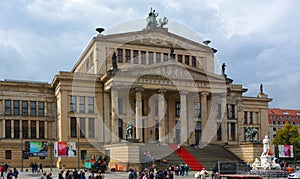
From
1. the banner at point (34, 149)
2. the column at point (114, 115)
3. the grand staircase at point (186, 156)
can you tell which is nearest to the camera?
the grand staircase at point (186, 156)

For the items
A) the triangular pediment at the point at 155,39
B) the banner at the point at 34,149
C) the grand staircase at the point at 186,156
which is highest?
the triangular pediment at the point at 155,39

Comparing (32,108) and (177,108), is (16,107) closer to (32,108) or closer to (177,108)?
(32,108)

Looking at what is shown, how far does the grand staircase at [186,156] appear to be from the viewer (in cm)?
5794

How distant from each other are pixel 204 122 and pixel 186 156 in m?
10.5

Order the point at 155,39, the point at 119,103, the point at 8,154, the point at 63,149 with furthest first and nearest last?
the point at 155,39
the point at 119,103
the point at 8,154
the point at 63,149

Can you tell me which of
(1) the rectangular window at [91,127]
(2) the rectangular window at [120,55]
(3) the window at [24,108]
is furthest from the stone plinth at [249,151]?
(3) the window at [24,108]

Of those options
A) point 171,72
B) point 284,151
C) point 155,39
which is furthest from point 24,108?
point 284,151

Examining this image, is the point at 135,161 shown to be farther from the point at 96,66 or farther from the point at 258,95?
the point at 258,95

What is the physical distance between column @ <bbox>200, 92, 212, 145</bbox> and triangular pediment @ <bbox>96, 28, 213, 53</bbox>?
1064 centimetres

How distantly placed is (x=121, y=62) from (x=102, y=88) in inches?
237

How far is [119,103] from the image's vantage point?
68062 mm

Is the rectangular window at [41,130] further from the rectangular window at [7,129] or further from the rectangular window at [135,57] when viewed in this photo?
the rectangular window at [135,57]

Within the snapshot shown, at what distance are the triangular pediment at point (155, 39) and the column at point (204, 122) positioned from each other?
34.9ft

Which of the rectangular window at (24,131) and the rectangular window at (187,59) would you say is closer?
the rectangular window at (24,131)
